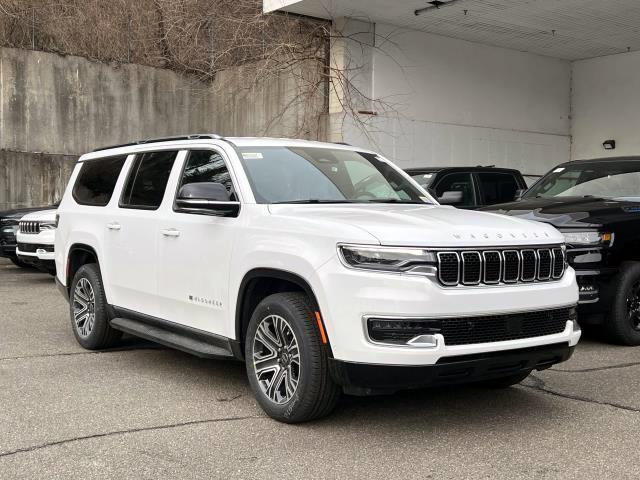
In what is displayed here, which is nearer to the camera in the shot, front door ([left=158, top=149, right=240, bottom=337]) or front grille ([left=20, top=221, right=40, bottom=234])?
front door ([left=158, top=149, right=240, bottom=337])

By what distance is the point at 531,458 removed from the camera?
4.27m

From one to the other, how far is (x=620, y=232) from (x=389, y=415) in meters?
3.55

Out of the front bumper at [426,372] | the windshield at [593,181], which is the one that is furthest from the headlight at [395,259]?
the windshield at [593,181]

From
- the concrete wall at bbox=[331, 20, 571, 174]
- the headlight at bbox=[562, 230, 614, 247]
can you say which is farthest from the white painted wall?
the headlight at bbox=[562, 230, 614, 247]

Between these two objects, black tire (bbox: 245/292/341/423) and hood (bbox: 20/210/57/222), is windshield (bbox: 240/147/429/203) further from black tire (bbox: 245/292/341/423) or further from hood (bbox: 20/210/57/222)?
hood (bbox: 20/210/57/222)

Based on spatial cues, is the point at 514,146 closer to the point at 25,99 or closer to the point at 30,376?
the point at 25,99

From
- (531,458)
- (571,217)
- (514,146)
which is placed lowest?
(531,458)

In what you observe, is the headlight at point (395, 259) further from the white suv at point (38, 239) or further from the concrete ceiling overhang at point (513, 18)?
the concrete ceiling overhang at point (513, 18)

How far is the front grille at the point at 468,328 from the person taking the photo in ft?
14.0

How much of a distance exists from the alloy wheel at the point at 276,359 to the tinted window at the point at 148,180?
184cm

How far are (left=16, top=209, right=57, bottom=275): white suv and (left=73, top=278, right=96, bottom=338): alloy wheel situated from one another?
4810mm

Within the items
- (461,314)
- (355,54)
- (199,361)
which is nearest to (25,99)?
(355,54)

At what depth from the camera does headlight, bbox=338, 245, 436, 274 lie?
4316 mm

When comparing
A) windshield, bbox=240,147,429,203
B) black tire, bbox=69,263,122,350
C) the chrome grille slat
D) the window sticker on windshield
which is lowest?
black tire, bbox=69,263,122,350
